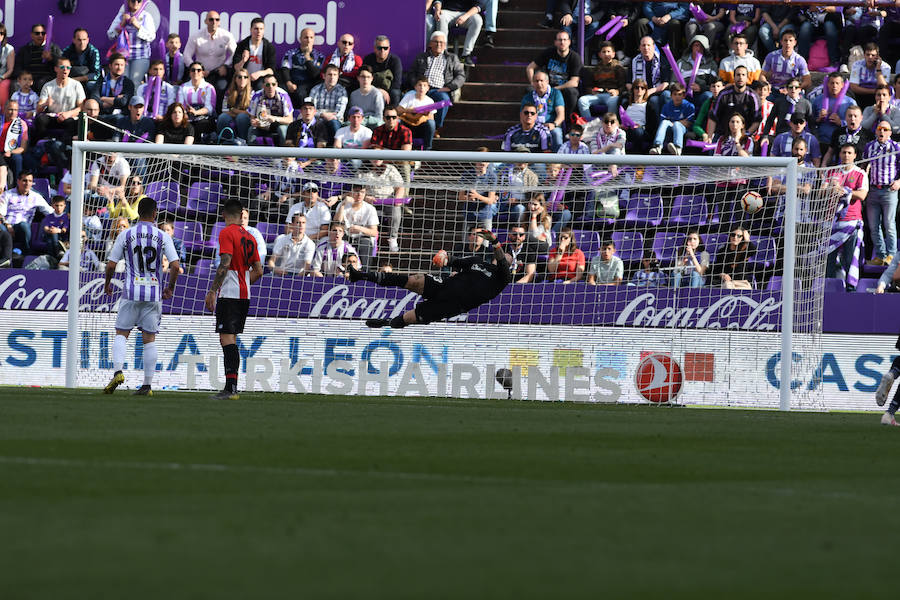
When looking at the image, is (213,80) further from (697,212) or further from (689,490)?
(689,490)

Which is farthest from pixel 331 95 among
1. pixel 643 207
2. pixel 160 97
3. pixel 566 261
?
pixel 643 207

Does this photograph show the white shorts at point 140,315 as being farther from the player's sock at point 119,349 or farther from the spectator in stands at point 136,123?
the spectator in stands at point 136,123

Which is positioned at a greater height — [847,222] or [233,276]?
[847,222]

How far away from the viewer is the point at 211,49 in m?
21.9

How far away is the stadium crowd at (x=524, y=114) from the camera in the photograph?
1745 centimetres

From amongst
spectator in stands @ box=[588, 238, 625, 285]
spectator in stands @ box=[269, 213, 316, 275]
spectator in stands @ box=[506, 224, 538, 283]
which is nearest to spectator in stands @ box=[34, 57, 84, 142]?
spectator in stands @ box=[269, 213, 316, 275]

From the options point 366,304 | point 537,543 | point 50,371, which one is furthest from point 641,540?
point 50,371

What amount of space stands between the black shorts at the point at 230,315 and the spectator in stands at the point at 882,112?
32.8 ft

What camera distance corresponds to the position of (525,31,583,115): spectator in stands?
69.1 ft

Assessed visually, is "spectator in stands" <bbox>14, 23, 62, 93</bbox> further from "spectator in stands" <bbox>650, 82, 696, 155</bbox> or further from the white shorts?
"spectator in stands" <bbox>650, 82, 696, 155</bbox>

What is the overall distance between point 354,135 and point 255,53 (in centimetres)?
290

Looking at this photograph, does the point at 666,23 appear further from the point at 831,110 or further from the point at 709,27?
the point at 831,110

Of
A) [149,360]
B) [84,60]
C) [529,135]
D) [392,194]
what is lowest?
[149,360]

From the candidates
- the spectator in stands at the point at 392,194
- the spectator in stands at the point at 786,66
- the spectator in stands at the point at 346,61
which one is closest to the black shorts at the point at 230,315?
the spectator in stands at the point at 392,194
